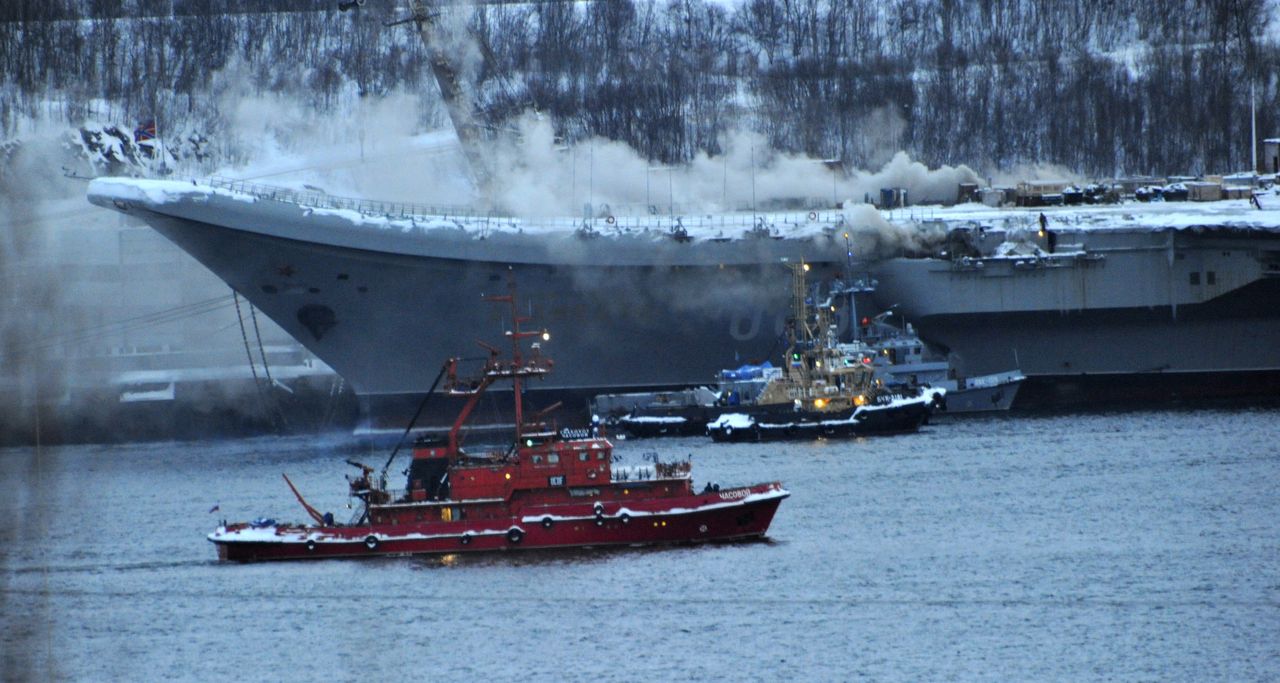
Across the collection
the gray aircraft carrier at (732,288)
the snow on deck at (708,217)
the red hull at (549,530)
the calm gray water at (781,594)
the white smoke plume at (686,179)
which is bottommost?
the calm gray water at (781,594)

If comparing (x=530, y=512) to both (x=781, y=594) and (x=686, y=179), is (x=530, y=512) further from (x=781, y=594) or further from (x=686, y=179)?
(x=686, y=179)

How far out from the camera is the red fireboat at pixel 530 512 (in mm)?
29922

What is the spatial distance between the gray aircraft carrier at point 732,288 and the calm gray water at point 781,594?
1518 centimetres

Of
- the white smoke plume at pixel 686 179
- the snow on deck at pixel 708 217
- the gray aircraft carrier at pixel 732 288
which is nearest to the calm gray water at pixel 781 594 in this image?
the snow on deck at pixel 708 217

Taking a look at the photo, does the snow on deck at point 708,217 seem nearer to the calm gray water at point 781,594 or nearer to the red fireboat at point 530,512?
the calm gray water at point 781,594

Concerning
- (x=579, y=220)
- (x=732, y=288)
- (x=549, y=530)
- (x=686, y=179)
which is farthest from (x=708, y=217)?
(x=549, y=530)

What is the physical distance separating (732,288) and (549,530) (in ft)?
87.2

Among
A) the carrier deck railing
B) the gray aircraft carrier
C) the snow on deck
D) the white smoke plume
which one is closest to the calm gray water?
the snow on deck

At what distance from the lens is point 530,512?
30.1 metres

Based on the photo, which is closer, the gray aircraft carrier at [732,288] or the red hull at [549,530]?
the red hull at [549,530]

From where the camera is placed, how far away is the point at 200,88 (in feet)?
227

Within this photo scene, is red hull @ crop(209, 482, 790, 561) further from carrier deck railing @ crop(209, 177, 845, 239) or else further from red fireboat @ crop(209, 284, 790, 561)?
carrier deck railing @ crop(209, 177, 845, 239)

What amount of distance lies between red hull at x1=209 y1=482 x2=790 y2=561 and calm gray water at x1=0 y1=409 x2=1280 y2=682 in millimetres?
405

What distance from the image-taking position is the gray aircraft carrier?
5338 centimetres
